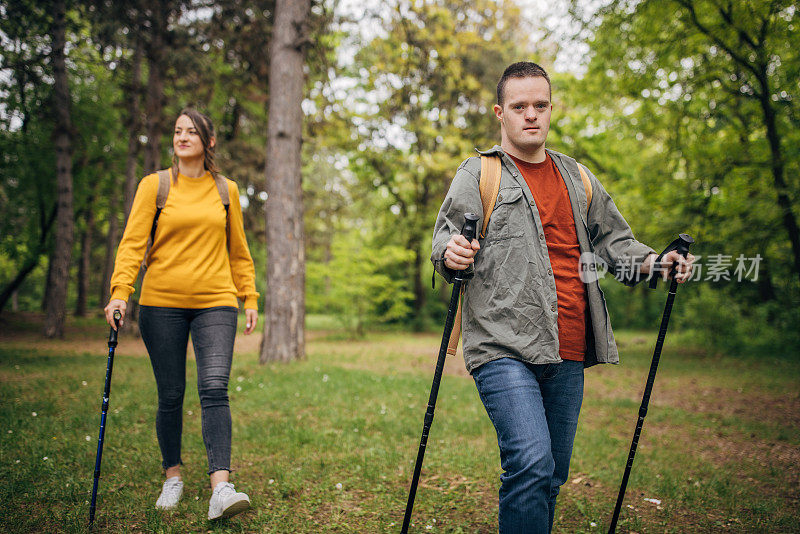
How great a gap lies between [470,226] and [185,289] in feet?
6.76

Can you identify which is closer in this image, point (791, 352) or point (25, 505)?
point (25, 505)

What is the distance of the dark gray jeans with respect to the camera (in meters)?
3.40

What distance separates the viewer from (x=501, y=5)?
19297 mm

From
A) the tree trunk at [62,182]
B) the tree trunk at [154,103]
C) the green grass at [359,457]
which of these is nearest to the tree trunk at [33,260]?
the tree trunk at [62,182]

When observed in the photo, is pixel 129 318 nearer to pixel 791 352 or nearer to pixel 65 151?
pixel 65 151

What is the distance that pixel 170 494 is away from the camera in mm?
3615

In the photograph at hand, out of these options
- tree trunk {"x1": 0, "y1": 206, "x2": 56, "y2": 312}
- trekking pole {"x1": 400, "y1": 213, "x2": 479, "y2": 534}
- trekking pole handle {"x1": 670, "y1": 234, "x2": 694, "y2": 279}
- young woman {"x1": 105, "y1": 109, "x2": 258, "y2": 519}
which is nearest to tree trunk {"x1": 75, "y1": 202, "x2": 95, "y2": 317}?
tree trunk {"x1": 0, "y1": 206, "x2": 56, "y2": 312}

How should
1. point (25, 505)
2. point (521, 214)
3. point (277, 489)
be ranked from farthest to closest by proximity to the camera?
point (277, 489), point (25, 505), point (521, 214)

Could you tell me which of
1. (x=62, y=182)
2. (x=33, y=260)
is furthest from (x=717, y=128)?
(x=33, y=260)

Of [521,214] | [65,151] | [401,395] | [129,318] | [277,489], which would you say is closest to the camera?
[521,214]

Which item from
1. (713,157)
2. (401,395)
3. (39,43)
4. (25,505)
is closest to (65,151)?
(39,43)

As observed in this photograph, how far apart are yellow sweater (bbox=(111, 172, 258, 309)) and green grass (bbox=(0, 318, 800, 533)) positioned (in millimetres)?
1433

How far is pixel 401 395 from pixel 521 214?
566cm

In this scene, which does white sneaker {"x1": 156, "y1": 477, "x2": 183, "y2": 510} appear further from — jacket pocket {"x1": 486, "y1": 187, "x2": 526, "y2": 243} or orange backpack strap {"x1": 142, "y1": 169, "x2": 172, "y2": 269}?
jacket pocket {"x1": 486, "y1": 187, "x2": 526, "y2": 243}
